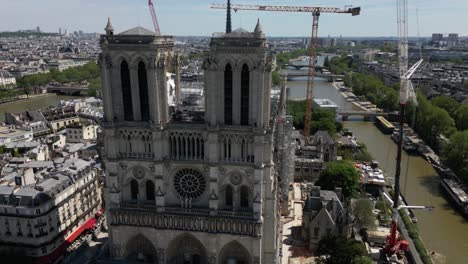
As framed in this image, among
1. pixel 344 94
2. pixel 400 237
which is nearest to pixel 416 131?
pixel 400 237

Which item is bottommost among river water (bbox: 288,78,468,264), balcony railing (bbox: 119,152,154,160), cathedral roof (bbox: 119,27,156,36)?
river water (bbox: 288,78,468,264)

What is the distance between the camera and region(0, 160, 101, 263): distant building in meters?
46.8

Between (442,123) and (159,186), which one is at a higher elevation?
(159,186)

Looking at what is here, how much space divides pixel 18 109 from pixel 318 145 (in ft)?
383

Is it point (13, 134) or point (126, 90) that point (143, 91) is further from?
point (13, 134)

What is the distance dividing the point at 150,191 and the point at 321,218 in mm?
21728

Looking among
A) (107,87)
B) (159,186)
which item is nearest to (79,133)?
(107,87)

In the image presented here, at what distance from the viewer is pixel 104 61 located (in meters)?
39.7

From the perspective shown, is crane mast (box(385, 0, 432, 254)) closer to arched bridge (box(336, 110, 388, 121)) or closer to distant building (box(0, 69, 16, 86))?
arched bridge (box(336, 110, 388, 121))

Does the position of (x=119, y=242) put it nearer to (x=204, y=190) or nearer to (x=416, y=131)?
(x=204, y=190)

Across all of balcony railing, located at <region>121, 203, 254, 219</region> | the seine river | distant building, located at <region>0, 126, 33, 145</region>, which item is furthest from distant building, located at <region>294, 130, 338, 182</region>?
distant building, located at <region>0, 126, 33, 145</region>

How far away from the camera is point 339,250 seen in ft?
144

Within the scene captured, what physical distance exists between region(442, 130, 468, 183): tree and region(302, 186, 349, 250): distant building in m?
32.7

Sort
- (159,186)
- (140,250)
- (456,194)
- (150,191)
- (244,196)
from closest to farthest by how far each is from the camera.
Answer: (159,186) → (244,196) → (150,191) → (140,250) → (456,194)
